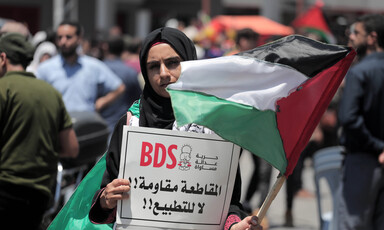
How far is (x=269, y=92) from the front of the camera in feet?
11.3

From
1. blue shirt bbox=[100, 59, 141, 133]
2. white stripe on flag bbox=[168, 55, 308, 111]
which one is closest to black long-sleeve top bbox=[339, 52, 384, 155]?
white stripe on flag bbox=[168, 55, 308, 111]

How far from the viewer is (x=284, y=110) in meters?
3.48

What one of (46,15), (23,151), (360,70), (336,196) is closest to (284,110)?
(23,151)

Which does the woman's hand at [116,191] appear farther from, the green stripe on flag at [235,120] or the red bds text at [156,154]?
the green stripe on flag at [235,120]

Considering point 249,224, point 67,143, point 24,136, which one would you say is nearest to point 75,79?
point 67,143

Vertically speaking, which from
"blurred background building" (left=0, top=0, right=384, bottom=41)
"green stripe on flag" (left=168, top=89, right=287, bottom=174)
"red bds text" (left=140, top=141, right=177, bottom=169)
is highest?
"green stripe on flag" (left=168, top=89, right=287, bottom=174)

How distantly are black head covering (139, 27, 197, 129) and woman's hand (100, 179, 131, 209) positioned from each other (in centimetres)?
31

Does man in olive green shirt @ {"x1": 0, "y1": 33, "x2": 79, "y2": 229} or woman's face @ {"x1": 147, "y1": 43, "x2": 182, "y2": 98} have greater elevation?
woman's face @ {"x1": 147, "y1": 43, "x2": 182, "y2": 98}

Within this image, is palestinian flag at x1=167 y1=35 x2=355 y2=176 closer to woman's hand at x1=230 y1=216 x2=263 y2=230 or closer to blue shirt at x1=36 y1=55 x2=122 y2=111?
woman's hand at x1=230 y1=216 x2=263 y2=230

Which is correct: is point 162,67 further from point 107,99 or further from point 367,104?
point 107,99

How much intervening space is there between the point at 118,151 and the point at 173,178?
0.30 meters

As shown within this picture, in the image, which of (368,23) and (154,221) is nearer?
(154,221)

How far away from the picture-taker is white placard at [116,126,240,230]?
131 inches

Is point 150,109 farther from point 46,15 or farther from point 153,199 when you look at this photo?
point 46,15
